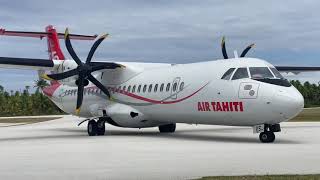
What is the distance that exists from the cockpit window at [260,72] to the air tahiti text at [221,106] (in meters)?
1.14

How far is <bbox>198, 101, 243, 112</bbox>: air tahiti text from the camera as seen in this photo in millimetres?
18141

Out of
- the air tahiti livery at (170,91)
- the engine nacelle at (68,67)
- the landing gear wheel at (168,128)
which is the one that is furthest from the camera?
the landing gear wheel at (168,128)

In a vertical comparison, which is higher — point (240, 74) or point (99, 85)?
point (240, 74)

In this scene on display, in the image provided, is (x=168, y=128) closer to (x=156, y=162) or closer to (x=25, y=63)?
(x=25, y=63)

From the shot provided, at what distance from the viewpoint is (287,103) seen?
16.8 metres

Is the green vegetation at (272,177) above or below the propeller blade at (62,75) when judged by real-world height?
below

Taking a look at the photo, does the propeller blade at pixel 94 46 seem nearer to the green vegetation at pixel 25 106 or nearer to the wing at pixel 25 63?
the wing at pixel 25 63

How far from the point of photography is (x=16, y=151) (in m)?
15.3

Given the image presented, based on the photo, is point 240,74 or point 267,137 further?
point 240,74

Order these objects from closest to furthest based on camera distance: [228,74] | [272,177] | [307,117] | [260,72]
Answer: [272,177] → [260,72] → [228,74] → [307,117]

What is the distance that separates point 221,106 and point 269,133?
2108mm

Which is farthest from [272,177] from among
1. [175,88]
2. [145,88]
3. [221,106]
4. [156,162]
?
[145,88]

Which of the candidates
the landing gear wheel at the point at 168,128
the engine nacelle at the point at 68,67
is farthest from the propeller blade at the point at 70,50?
the landing gear wheel at the point at 168,128

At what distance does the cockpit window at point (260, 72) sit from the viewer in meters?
18.1
